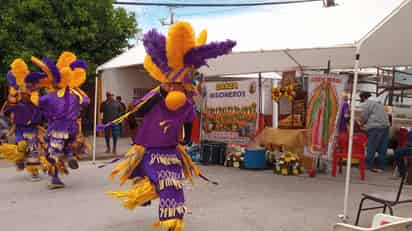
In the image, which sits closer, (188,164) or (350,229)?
(350,229)

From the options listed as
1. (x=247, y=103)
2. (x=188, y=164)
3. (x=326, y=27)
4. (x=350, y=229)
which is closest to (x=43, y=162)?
(x=188, y=164)

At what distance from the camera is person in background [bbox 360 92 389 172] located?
952cm

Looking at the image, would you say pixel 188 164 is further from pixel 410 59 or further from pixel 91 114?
pixel 91 114

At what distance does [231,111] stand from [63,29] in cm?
699

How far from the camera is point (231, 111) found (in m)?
10.6

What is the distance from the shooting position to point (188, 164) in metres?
5.01

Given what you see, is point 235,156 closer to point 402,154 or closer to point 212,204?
point 402,154

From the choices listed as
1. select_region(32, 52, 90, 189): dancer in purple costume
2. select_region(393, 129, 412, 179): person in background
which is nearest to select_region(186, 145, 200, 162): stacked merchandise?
select_region(32, 52, 90, 189): dancer in purple costume

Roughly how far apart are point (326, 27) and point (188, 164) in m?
3.60

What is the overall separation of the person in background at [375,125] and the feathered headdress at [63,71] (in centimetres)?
581

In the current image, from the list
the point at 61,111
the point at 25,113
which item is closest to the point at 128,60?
the point at 25,113

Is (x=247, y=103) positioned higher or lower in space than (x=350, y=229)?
higher

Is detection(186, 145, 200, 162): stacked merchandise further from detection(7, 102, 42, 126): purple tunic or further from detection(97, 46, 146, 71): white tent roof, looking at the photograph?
detection(7, 102, 42, 126): purple tunic

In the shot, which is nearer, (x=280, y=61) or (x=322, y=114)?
(x=322, y=114)
